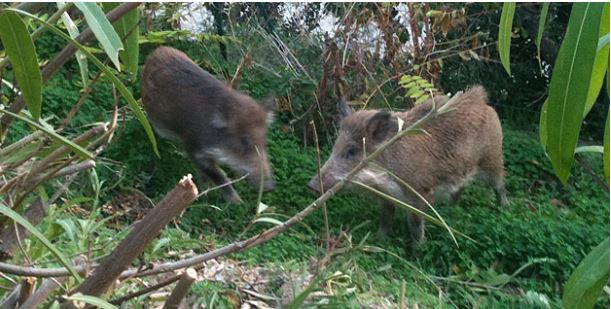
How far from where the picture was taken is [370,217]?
21.6ft

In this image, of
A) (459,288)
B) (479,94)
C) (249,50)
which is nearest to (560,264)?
(459,288)

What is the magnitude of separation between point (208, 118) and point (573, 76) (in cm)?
509

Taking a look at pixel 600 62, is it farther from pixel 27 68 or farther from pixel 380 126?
pixel 380 126

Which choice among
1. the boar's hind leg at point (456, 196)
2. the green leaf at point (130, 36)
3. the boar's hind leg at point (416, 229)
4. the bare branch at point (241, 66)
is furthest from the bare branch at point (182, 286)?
the bare branch at point (241, 66)

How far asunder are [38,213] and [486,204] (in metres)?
5.07

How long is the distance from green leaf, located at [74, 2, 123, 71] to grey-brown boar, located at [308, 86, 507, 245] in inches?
179

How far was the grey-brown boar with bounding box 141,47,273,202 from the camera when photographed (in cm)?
657

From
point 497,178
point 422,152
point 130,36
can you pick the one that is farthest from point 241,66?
point 130,36

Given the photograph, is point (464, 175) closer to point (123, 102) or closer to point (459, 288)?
point (459, 288)

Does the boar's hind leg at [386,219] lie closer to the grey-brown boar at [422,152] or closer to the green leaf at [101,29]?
the grey-brown boar at [422,152]

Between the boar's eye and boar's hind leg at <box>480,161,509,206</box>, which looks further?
boar's hind leg at <box>480,161,509,206</box>

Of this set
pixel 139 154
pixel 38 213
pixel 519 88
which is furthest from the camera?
pixel 519 88

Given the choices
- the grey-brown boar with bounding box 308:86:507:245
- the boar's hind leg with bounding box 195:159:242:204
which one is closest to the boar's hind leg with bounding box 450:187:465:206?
the grey-brown boar with bounding box 308:86:507:245

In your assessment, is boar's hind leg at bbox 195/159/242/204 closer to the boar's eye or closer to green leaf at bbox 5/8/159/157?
the boar's eye
